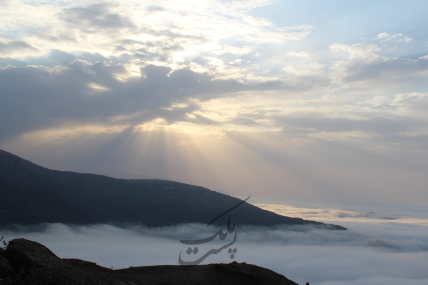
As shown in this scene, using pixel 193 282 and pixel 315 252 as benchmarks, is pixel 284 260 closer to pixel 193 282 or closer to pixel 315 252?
pixel 315 252

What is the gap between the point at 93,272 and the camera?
24.5 metres

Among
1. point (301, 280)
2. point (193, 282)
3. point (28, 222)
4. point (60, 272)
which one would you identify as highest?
point (60, 272)

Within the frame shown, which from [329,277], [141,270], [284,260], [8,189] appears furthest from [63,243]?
[141,270]

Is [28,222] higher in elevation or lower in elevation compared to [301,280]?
higher

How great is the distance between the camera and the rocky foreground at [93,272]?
54.0ft

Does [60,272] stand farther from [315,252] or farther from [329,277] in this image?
[315,252]

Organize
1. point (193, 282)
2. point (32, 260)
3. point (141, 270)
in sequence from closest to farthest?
point (32, 260), point (193, 282), point (141, 270)

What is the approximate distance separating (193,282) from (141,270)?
695 centimetres

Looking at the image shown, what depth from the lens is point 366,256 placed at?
186000 mm

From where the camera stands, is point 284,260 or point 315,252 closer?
point 284,260

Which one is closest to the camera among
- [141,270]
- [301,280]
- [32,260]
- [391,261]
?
[32,260]

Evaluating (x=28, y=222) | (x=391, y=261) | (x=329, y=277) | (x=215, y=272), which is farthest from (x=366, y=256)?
(x=28, y=222)

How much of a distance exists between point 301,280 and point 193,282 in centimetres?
13190

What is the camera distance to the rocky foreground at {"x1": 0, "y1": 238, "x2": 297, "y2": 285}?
54.0 feet
